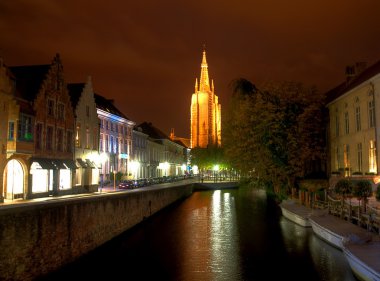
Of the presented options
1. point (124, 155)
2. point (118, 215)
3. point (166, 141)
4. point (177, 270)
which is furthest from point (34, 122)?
point (166, 141)

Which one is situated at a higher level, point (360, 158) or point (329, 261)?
point (360, 158)

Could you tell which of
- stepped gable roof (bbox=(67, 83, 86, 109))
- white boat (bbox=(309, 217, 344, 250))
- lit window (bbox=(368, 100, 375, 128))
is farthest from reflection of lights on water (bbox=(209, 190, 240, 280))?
stepped gable roof (bbox=(67, 83, 86, 109))

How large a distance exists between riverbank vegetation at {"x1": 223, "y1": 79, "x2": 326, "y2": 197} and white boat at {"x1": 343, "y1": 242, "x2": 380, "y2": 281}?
20.2m

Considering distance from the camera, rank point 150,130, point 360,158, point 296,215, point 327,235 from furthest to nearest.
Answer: point 150,130, point 360,158, point 296,215, point 327,235

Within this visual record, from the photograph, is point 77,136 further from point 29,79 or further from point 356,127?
point 356,127

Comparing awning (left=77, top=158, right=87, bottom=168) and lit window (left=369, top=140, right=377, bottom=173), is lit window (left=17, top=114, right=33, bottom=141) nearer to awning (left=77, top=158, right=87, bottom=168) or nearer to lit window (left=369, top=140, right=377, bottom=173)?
awning (left=77, top=158, right=87, bottom=168)

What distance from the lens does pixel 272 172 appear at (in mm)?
38469

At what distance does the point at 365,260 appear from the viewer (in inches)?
579

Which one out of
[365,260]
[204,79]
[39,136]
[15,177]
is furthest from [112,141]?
[204,79]

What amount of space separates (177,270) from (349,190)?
13406 mm

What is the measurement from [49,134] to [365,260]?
94.0 ft

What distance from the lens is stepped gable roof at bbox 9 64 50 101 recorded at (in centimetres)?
3325

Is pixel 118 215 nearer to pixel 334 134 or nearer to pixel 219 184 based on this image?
pixel 334 134

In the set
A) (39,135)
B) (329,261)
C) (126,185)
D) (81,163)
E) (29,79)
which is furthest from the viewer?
(126,185)
